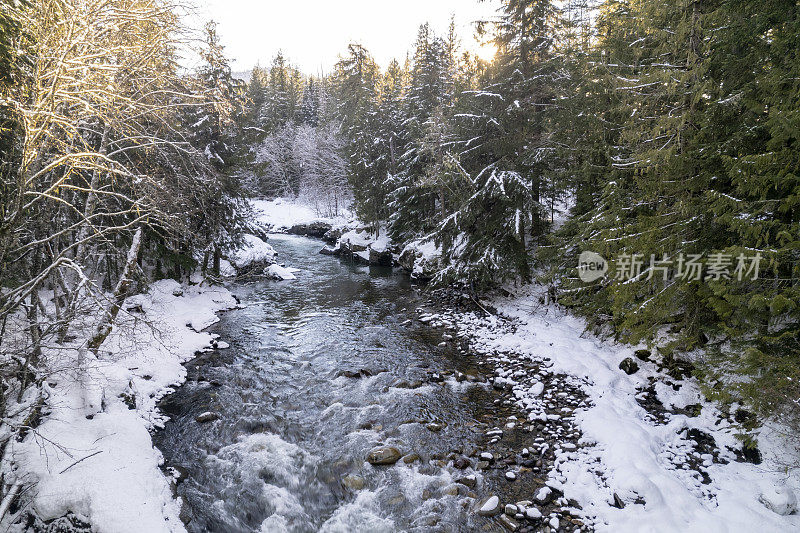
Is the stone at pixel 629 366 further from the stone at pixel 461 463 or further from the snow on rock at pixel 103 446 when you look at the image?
the snow on rock at pixel 103 446

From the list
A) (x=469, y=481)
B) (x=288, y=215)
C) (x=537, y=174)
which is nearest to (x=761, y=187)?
(x=469, y=481)

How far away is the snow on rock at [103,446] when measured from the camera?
5102 mm

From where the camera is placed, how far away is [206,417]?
831 cm

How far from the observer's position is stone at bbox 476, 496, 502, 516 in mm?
5604

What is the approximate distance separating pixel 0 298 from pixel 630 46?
41.5 feet

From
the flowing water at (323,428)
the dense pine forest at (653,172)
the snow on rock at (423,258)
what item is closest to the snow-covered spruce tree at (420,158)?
the snow on rock at (423,258)

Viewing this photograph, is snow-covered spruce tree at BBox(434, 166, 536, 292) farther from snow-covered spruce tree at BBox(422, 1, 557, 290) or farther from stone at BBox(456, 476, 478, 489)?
stone at BBox(456, 476, 478, 489)

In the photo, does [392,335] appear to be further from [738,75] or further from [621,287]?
[738,75]

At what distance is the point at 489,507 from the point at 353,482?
94.3 inches

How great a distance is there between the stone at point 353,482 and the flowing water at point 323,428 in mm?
18

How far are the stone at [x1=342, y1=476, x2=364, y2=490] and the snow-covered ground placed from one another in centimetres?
290

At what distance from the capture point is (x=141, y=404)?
8391 millimetres

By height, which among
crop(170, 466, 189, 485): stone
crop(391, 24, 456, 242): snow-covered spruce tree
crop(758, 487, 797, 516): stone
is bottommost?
crop(170, 466, 189, 485): stone

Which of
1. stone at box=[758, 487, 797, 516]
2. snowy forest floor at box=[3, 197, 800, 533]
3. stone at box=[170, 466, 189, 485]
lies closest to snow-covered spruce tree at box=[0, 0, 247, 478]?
snowy forest floor at box=[3, 197, 800, 533]
